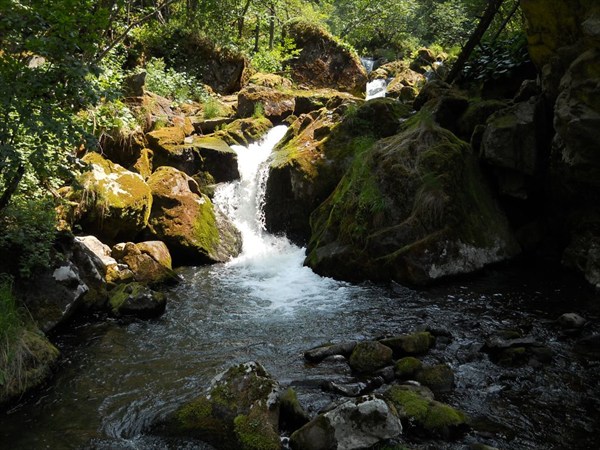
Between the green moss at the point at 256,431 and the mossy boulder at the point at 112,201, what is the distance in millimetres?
7115

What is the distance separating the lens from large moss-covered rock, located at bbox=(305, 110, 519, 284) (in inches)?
357

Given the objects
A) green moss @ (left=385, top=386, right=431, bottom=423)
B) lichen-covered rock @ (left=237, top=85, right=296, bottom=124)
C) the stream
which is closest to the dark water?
the stream

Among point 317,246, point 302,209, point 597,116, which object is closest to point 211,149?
point 302,209

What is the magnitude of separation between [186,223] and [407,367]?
7.40m

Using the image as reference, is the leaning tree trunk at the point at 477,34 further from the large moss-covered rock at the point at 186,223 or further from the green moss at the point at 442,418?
the green moss at the point at 442,418

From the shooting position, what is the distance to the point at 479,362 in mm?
5891

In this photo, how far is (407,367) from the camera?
5.50 metres

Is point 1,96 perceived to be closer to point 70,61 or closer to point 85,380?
point 70,61

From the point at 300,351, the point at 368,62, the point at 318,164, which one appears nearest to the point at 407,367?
the point at 300,351

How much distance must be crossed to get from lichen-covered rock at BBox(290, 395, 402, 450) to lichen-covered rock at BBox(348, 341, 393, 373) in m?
1.36

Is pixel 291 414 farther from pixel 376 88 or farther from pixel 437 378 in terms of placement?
pixel 376 88

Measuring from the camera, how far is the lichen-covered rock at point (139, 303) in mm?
8070

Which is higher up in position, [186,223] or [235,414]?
[186,223]

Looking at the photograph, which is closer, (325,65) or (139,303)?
(139,303)
